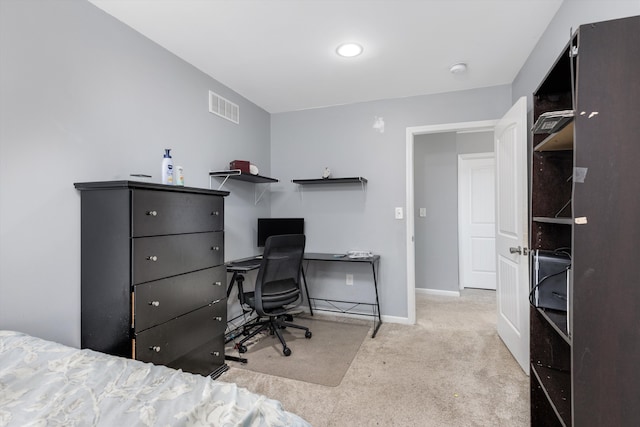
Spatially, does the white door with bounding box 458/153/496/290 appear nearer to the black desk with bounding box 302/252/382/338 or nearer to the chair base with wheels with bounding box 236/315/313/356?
the black desk with bounding box 302/252/382/338

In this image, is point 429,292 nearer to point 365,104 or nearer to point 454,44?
point 365,104

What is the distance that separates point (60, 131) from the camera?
5.46 ft

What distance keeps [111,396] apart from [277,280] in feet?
6.01

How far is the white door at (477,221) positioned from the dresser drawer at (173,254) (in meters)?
3.75

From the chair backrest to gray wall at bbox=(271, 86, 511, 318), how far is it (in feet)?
2.90

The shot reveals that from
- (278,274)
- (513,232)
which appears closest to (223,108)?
(278,274)

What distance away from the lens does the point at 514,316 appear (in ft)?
8.04

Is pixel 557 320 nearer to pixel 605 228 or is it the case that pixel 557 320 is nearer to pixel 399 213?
pixel 605 228

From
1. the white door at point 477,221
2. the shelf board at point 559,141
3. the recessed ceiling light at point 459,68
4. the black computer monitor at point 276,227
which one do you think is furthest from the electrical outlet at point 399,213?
the shelf board at point 559,141

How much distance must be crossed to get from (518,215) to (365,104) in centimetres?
195

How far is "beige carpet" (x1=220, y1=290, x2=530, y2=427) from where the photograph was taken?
178cm

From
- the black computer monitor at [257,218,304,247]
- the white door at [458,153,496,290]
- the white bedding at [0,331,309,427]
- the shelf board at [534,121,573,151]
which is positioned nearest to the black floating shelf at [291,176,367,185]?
the black computer monitor at [257,218,304,247]

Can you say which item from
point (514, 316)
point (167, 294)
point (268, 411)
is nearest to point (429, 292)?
point (514, 316)

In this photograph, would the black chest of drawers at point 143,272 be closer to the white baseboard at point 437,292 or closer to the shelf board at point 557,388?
the shelf board at point 557,388
